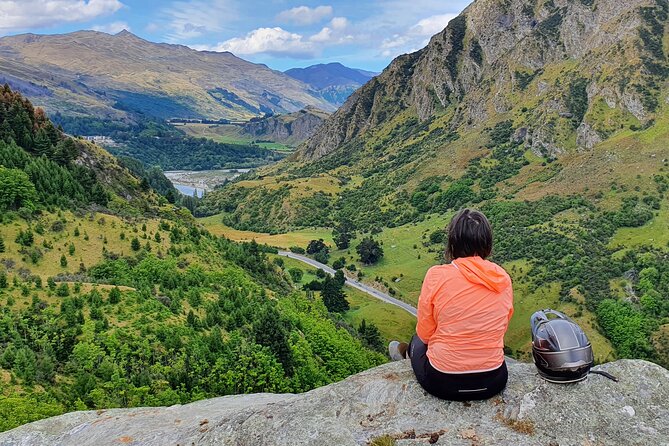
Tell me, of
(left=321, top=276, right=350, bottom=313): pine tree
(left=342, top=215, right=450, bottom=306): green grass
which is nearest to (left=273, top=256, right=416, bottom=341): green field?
(left=321, top=276, right=350, bottom=313): pine tree

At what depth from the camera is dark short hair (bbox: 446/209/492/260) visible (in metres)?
8.61

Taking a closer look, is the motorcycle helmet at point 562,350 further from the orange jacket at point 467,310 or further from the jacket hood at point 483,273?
the jacket hood at point 483,273

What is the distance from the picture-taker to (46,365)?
2327 cm

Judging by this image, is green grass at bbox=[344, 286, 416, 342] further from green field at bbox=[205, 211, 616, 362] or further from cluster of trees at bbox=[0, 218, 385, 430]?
cluster of trees at bbox=[0, 218, 385, 430]

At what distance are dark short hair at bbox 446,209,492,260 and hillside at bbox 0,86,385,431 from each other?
709 inches

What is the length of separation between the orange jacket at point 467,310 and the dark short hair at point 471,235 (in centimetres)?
18

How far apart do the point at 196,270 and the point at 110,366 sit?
68.9ft

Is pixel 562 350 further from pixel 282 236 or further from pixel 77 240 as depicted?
pixel 282 236

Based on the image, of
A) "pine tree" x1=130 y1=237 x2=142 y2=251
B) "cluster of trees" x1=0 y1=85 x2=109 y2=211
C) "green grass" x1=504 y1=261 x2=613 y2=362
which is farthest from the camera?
"green grass" x1=504 y1=261 x2=613 y2=362

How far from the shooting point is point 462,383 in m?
8.72

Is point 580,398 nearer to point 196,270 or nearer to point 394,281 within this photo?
point 196,270

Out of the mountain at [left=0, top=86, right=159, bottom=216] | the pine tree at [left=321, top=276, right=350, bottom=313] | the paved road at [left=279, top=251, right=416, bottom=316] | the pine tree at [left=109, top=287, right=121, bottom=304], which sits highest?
the mountain at [left=0, top=86, right=159, bottom=216]

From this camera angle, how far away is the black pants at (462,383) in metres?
8.71

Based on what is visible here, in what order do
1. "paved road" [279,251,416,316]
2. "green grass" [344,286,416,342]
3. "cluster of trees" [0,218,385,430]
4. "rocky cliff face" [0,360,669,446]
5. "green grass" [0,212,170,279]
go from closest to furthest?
1. "rocky cliff face" [0,360,669,446]
2. "cluster of trees" [0,218,385,430]
3. "green grass" [0,212,170,279]
4. "green grass" [344,286,416,342]
5. "paved road" [279,251,416,316]
